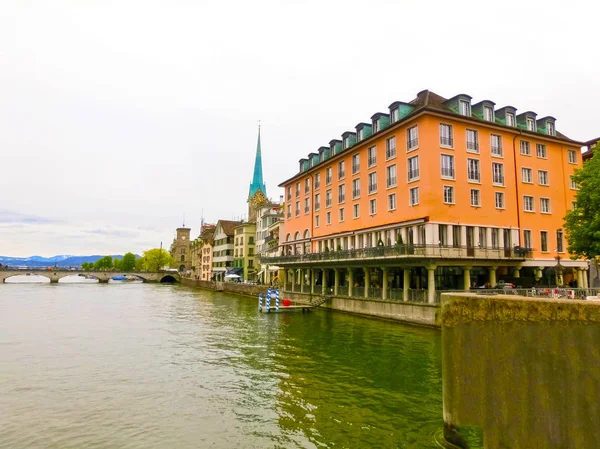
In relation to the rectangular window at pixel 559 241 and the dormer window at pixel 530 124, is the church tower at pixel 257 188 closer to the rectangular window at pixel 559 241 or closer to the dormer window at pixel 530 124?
the dormer window at pixel 530 124

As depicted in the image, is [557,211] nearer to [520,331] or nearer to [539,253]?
[539,253]

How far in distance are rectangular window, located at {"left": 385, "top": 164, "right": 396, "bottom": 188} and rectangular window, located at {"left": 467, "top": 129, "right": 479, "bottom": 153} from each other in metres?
6.46

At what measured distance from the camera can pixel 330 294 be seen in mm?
45625

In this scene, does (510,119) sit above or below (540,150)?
above

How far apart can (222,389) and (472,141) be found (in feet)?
99.4

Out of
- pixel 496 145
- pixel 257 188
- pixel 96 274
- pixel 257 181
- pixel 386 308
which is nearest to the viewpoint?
pixel 386 308

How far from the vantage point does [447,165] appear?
114 ft

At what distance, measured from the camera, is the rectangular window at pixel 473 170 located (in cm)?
3562

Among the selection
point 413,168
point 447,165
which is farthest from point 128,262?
point 447,165

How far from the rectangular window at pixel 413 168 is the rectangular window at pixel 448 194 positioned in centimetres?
255

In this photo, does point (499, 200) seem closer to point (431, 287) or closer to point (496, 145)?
point (496, 145)

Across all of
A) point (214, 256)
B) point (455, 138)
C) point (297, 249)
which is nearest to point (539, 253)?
point (455, 138)

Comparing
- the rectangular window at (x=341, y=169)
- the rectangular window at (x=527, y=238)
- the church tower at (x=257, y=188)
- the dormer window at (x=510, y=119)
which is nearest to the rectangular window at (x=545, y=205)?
the rectangular window at (x=527, y=238)

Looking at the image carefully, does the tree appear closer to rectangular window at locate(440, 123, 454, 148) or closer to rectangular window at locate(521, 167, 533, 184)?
rectangular window at locate(440, 123, 454, 148)
